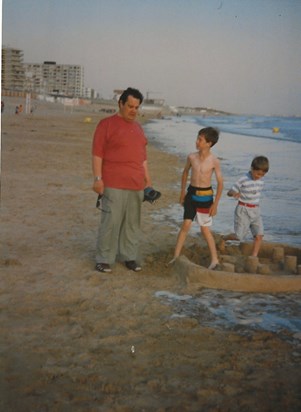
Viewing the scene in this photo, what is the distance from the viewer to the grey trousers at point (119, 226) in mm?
4484

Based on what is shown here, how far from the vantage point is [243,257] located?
17.0 feet

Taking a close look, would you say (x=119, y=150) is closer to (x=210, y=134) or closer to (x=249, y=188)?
(x=210, y=134)

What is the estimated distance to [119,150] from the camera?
442 cm

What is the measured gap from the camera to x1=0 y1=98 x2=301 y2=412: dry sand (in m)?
2.50

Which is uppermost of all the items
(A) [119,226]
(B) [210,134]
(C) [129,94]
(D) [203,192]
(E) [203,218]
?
(C) [129,94]

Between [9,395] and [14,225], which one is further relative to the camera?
[14,225]

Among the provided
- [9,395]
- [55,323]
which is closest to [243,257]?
[55,323]

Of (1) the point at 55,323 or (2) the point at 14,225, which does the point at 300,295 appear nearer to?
(1) the point at 55,323

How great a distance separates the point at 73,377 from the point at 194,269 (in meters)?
1.85

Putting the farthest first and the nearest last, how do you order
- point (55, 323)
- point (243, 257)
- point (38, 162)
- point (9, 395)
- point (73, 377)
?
point (38, 162) < point (243, 257) < point (55, 323) < point (73, 377) < point (9, 395)

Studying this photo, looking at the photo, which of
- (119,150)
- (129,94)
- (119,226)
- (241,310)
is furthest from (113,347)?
(129,94)

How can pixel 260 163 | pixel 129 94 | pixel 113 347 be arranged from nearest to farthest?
pixel 113 347, pixel 129 94, pixel 260 163

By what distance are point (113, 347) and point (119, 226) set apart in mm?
1680

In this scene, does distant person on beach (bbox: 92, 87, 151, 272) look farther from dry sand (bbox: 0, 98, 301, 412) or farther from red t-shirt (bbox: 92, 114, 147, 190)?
dry sand (bbox: 0, 98, 301, 412)
